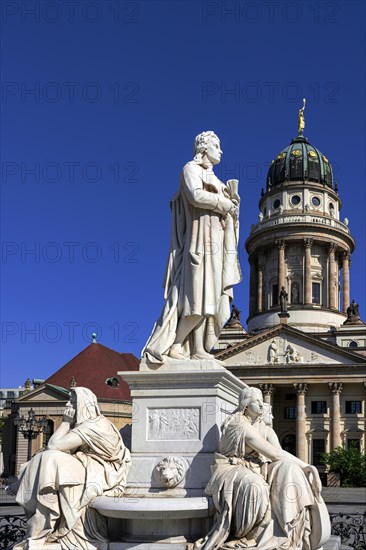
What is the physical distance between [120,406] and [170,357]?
49577 millimetres

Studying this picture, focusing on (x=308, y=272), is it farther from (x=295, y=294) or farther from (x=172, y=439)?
(x=172, y=439)

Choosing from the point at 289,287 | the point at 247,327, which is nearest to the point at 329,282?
the point at 289,287

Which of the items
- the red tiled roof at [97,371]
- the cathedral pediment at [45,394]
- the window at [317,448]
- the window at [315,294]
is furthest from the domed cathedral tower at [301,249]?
the cathedral pediment at [45,394]

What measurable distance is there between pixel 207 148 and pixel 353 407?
55.6 meters

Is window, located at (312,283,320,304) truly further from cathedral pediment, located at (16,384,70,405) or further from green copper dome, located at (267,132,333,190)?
cathedral pediment, located at (16,384,70,405)

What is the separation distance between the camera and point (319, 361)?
60.0 meters

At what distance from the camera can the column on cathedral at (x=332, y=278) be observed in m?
68.6

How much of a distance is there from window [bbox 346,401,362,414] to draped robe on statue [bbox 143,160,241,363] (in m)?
55.3

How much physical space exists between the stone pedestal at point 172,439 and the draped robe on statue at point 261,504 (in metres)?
0.35

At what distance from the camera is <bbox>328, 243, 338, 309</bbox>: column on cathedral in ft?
225

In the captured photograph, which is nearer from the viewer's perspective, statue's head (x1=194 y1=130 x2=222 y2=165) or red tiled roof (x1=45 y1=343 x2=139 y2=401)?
statue's head (x1=194 y1=130 x2=222 y2=165)

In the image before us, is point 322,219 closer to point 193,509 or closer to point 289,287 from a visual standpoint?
point 289,287

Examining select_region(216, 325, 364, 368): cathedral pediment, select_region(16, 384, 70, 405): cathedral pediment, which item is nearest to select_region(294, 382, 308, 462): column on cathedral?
select_region(216, 325, 364, 368): cathedral pediment

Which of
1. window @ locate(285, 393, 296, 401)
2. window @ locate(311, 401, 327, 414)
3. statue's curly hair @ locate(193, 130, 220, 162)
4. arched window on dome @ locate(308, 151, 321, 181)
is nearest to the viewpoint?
statue's curly hair @ locate(193, 130, 220, 162)
